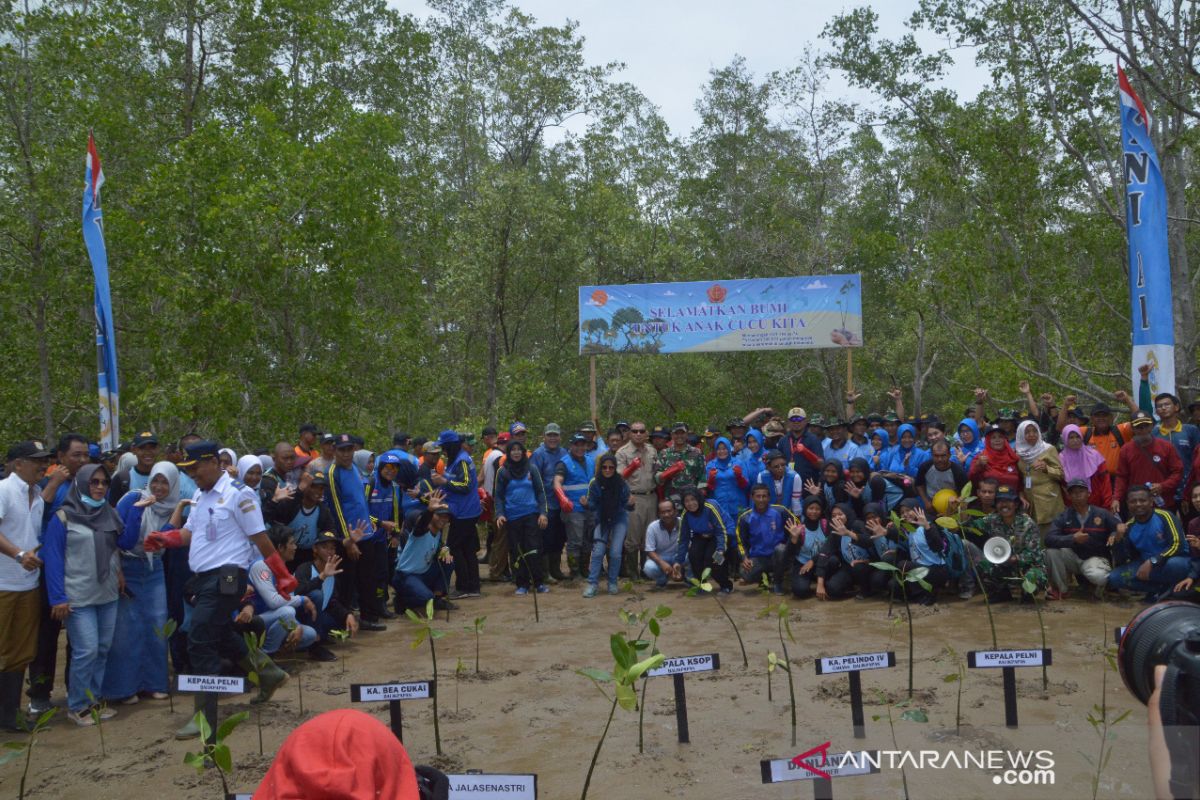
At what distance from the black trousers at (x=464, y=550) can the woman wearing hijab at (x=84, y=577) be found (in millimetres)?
4411

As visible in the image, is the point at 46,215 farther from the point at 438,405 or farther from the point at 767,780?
the point at 767,780

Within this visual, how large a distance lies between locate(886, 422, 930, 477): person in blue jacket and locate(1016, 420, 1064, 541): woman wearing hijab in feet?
3.37

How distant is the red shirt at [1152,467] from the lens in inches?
351

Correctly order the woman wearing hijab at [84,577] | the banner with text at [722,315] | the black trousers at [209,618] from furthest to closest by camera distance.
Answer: the banner with text at [722,315], the woman wearing hijab at [84,577], the black trousers at [209,618]

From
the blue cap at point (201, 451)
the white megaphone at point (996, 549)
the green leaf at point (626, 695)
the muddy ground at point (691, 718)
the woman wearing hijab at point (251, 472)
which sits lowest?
the muddy ground at point (691, 718)

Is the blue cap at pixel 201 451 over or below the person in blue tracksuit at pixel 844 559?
over

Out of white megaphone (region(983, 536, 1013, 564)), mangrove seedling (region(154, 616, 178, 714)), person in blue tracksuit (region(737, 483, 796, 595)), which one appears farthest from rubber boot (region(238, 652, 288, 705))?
white megaphone (region(983, 536, 1013, 564))

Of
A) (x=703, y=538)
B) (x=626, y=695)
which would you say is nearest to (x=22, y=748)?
(x=626, y=695)

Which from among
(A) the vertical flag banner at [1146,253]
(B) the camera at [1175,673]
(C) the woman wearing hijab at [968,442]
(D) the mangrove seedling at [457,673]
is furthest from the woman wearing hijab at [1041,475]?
(B) the camera at [1175,673]

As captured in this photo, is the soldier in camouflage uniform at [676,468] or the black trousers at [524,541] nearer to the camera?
the black trousers at [524,541]

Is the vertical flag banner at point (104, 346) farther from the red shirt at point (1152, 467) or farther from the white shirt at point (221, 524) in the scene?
the red shirt at point (1152, 467)

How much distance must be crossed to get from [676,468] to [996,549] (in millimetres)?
3677

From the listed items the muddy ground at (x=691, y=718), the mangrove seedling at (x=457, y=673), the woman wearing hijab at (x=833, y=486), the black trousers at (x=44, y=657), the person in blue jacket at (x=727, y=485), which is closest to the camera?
the muddy ground at (x=691, y=718)

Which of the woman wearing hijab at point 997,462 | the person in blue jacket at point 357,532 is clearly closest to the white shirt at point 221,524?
the person in blue jacket at point 357,532
